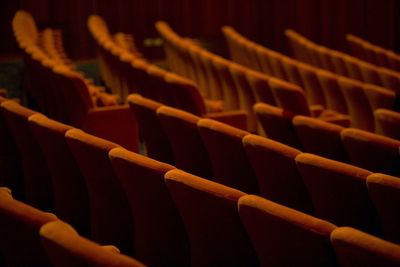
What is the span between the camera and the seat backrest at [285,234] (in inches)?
10.7

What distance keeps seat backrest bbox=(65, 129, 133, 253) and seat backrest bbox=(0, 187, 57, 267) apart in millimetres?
111

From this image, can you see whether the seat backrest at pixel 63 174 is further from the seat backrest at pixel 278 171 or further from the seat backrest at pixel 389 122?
the seat backrest at pixel 389 122

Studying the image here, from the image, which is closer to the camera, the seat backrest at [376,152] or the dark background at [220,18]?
the seat backrest at [376,152]

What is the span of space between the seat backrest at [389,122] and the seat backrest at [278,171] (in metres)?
0.15

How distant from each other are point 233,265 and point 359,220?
0.09 meters

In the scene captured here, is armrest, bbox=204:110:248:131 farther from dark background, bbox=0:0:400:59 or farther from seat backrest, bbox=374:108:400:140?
dark background, bbox=0:0:400:59

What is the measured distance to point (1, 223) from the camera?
0.27m

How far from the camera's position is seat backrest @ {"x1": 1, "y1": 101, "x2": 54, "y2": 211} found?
475mm

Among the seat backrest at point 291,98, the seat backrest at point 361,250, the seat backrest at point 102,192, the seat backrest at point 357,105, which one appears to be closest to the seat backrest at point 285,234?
the seat backrest at point 361,250

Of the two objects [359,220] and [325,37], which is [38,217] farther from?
[325,37]

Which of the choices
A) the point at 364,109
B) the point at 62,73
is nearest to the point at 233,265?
the point at 62,73

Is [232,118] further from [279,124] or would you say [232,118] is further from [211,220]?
[211,220]

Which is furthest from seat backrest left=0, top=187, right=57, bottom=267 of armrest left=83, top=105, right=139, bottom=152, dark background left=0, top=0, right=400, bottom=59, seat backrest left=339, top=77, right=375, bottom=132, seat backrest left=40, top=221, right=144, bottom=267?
dark background left=0, top=0, right=400, bottom=59

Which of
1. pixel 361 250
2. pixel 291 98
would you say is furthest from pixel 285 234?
pixel 291 98
